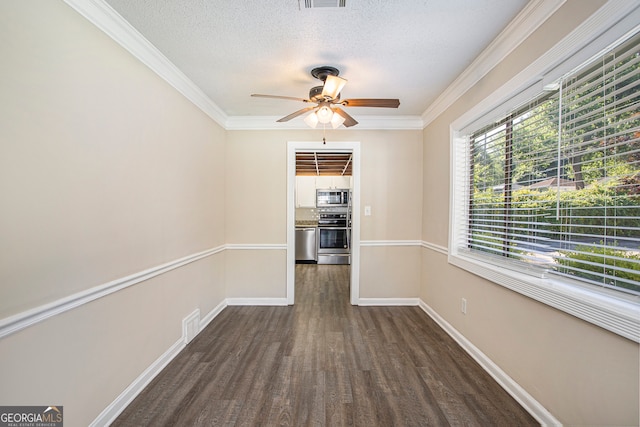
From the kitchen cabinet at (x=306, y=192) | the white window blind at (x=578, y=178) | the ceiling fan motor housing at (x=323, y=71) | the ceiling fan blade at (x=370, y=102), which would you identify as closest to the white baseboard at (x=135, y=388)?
the ceiling fan blade at (x=370, y=102)

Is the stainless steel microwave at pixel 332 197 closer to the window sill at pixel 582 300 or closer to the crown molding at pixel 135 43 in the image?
the crown molding at pixel 135 43

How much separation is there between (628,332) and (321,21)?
2180 mm

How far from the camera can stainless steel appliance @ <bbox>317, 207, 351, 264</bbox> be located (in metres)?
6.15

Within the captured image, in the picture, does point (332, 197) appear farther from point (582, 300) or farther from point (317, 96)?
point (582, 300)

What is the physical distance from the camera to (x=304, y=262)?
6.25 metres

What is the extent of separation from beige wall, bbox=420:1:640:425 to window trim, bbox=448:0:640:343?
6 cm

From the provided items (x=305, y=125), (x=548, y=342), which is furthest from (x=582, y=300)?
(x=305, y=125)

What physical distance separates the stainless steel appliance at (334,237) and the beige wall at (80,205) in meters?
4.18

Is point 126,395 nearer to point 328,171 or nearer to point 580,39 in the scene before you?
point 580,39

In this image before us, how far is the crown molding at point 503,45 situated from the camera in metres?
1.47

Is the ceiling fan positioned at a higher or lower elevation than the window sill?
higher

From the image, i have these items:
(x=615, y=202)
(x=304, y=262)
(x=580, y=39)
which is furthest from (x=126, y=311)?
(x=304, y=262)

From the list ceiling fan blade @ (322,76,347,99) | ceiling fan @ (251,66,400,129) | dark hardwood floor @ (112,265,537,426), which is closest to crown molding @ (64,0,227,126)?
ceiling fan @ (251,66,400,129)

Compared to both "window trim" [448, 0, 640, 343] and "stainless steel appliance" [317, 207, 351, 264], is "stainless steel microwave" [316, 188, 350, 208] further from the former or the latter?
"window trim" [448, 0, 640, 343]
